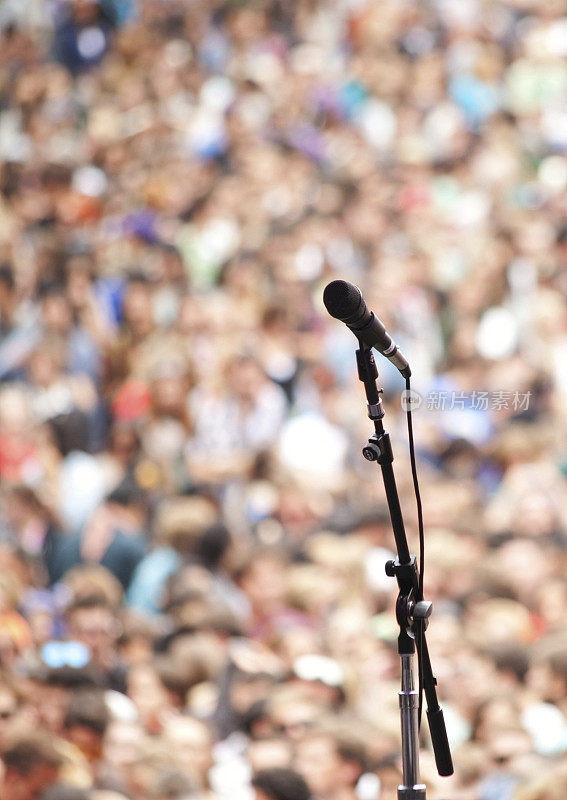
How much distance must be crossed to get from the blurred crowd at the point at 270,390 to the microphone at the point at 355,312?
0.20 metres

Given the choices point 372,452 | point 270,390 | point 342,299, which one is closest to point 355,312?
point 342,299

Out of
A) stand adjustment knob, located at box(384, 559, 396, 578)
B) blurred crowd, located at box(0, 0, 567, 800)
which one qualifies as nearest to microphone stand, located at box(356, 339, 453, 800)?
stand adjustment knob, located at box(384, 559, 396, 578)

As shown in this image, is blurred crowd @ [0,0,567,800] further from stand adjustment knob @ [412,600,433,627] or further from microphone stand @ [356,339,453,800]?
stand adjustment knob @ [412,600,433,627]

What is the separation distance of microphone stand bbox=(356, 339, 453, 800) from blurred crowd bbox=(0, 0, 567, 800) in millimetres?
162

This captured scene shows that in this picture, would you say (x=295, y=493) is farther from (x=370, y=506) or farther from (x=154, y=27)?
(x=154, y=27)

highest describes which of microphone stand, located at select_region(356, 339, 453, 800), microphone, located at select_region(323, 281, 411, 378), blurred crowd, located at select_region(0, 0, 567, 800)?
blurred crowd, located at select_region(0, 0, 567, 800)

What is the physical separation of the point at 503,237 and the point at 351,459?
215 centimetres

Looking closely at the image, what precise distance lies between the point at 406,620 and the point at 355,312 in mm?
560

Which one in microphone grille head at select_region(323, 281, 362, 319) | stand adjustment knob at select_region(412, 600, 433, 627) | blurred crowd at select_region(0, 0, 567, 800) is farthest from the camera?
blurred crowd at select_region(0, 0, 567, 800)

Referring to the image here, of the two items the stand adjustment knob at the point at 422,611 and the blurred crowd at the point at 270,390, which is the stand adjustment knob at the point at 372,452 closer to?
the blurred crowd at the point at 270,390

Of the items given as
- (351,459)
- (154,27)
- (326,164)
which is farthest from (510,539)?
(154,27)

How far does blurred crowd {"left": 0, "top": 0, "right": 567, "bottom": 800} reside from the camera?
16.4ft

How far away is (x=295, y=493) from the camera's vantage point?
22.0ft

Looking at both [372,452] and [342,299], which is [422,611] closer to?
[372,452]
